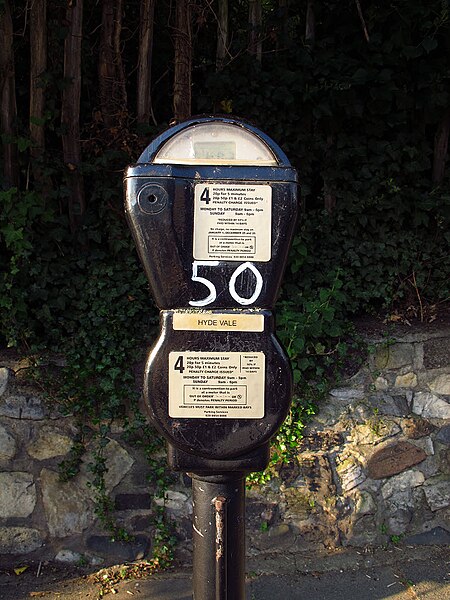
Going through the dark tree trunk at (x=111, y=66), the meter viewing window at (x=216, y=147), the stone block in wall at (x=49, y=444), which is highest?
the dark tree trunk at (x=111, y=66)

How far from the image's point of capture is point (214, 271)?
1.67 metres

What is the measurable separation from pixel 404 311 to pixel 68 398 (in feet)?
5.89

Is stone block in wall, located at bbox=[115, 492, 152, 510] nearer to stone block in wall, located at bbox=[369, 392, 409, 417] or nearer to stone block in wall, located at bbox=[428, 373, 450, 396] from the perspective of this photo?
stone block in wall, located at bbox=[369, 392, 409, 417]

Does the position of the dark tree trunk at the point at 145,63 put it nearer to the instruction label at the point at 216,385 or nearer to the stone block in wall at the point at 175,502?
the stone block in wall at the point at 175,502

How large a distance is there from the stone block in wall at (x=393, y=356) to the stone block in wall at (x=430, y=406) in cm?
17

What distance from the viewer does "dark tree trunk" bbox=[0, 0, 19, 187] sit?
3.25m

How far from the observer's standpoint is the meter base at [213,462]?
1.75 metres

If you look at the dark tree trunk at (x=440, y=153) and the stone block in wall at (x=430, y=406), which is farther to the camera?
the dark tree trunk at (x=440, y=153)

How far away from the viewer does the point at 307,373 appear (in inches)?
124

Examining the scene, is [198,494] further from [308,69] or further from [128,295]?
[308,69]

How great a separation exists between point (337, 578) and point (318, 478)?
17.5 inches

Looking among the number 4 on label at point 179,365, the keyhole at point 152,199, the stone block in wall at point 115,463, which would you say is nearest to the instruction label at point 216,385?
the number 4 on label at point 179,365

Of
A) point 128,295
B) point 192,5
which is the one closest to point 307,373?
point 128,295

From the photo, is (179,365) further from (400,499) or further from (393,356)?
(400,499)
